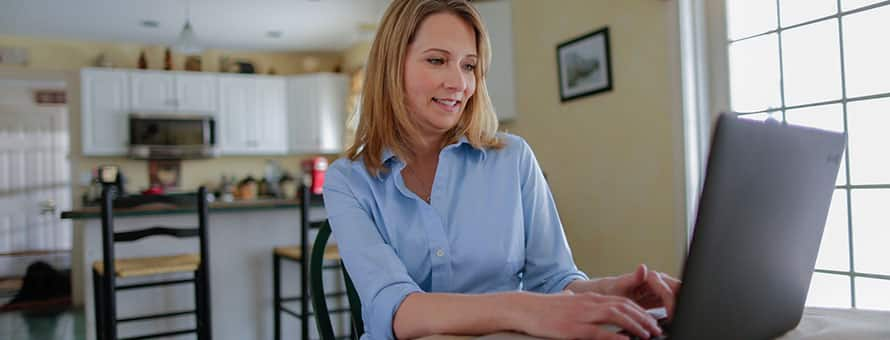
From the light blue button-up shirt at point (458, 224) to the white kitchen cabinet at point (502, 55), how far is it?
8.09 feet

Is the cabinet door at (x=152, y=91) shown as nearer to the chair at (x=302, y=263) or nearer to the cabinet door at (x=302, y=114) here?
Answer: the cabinet door at (x=302, y=114)

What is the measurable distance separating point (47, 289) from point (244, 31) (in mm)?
2960

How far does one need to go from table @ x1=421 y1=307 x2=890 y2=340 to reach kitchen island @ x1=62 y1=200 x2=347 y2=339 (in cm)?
228

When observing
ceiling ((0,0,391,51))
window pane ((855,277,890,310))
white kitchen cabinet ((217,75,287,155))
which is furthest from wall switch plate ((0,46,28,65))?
window pane ((855,277,890,310))

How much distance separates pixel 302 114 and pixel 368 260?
5.74 metres

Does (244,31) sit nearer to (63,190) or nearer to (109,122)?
(109,122)

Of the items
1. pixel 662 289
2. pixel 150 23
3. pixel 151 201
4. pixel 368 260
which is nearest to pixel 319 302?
pixel 368 260

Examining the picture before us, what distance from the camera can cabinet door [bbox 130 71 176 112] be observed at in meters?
5.83

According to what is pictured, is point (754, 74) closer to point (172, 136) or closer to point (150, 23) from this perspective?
point (150, 23)

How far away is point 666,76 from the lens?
259cm

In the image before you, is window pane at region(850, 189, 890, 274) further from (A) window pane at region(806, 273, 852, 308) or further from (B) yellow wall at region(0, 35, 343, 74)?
(B) yellow wall at region(0, 35, 343, 74)

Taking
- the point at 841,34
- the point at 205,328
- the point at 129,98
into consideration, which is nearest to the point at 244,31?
the point at 129,98

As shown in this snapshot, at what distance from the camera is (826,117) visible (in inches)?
82.3

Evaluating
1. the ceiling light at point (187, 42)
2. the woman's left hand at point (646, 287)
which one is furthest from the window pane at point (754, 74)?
the ceiling light at point (187, 42)
